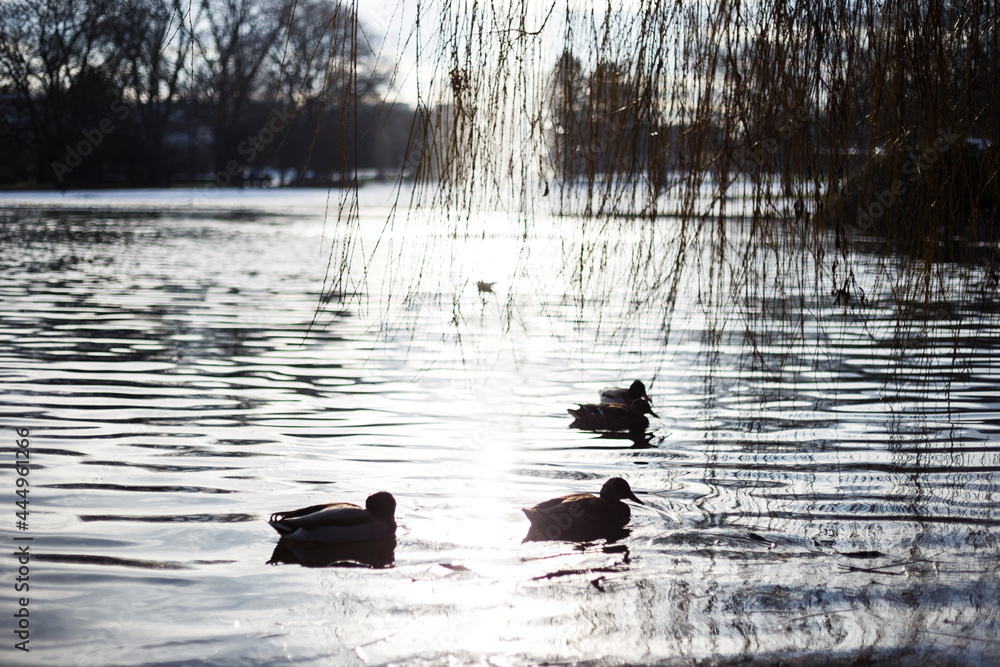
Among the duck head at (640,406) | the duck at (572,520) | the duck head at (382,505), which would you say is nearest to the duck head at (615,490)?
the duck at (572,520)

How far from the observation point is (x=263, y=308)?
44.2ft

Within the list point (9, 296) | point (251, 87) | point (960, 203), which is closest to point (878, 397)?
point (960, 203)

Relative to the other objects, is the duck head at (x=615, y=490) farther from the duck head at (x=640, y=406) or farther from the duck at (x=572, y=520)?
the duck head at (x=640, y=406)

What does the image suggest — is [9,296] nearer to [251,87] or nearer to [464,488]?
[464,488]

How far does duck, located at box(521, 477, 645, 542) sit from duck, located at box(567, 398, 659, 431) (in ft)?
7.15

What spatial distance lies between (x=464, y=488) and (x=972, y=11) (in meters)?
3.58

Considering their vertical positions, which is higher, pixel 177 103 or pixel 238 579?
pixel 177 103

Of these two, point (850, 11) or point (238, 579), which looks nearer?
point (850, 11)

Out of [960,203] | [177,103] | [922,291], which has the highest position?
[177,103]

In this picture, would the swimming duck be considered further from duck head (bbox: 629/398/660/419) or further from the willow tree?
the willow tree

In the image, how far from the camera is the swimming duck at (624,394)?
769 centimetres

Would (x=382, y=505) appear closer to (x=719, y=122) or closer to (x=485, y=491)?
(x=485, y=491)

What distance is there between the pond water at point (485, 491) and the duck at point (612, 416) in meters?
0.17

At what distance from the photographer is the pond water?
363 centimetres
